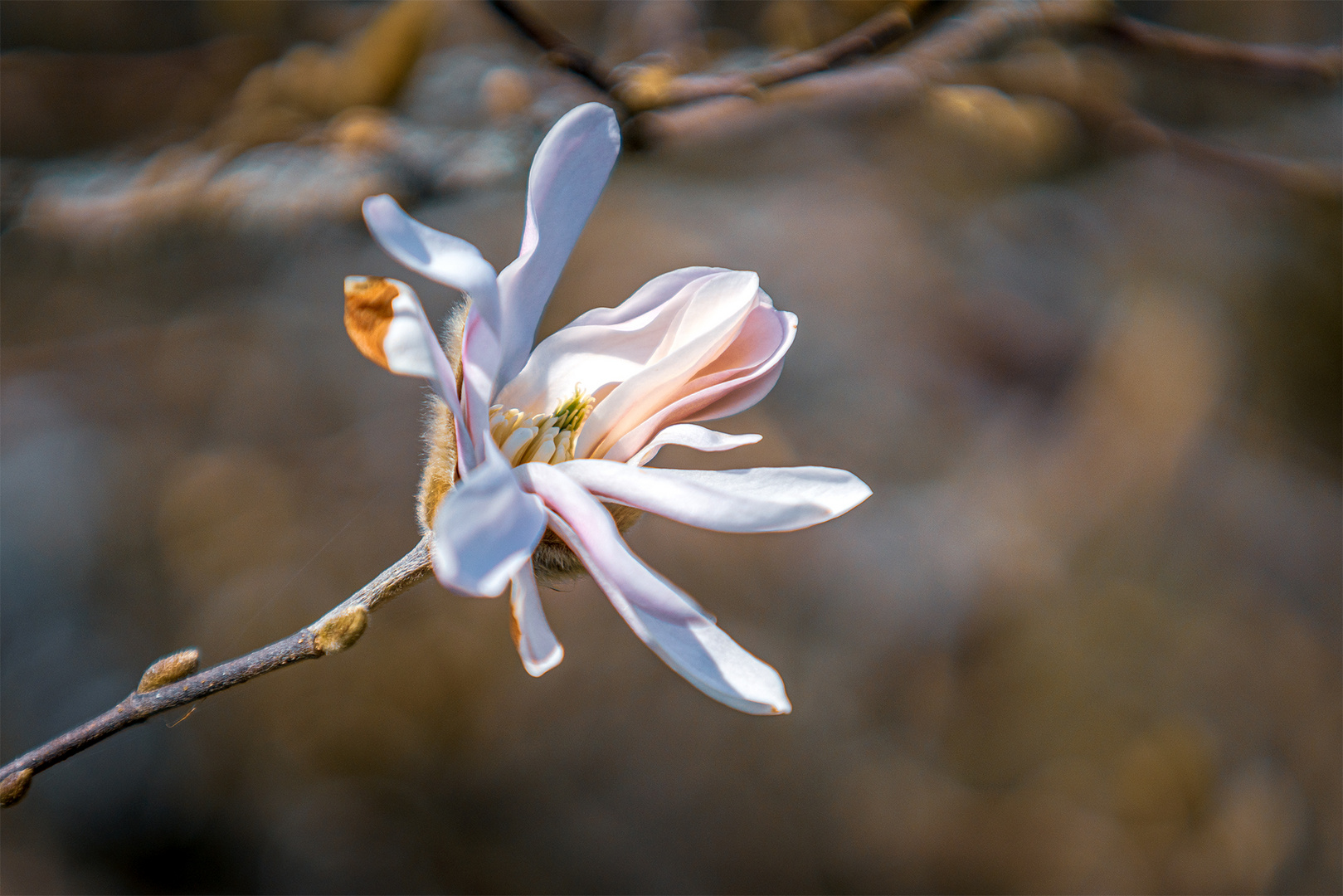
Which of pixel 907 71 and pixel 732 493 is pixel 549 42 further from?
pixel 732 493

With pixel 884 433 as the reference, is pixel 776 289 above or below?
above

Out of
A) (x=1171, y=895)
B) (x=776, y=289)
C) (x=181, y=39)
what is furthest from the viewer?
(x=776, y=289)

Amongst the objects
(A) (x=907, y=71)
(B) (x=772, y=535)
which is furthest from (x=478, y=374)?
(B) (x=772, y=535)

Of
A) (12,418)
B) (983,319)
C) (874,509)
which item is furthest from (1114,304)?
(12,418)

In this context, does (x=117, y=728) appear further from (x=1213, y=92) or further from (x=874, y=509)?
(x=1213, y=92)

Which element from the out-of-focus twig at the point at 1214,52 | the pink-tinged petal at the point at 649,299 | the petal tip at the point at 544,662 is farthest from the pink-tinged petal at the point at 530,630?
the out-of-focus twig at the point at 1214,52

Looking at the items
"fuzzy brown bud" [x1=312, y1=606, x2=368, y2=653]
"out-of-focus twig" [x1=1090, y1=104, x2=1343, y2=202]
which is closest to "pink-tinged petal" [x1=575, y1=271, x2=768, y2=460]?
"fuzzy brown bud" [x1=312, y1=606, x2=368, y2=653]
